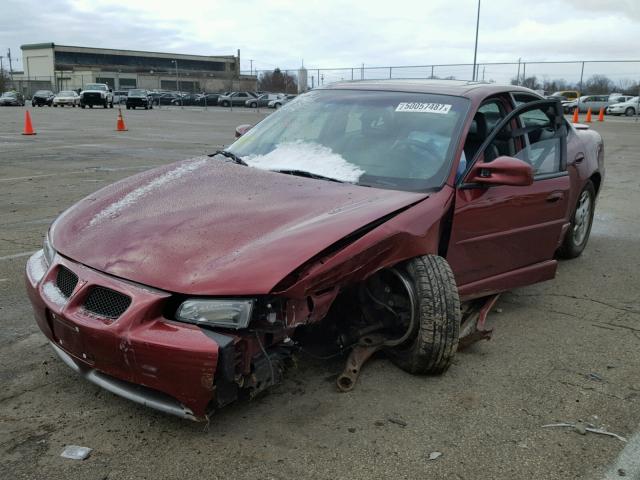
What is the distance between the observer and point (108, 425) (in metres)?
2.66

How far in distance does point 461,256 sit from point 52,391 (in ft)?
7.56

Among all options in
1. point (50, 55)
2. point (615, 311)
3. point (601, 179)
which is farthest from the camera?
point (50, 55)

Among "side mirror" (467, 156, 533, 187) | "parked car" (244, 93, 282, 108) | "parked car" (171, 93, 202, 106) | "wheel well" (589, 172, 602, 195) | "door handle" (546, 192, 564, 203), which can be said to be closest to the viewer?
"side mirror" (467, 156, 533, 187)

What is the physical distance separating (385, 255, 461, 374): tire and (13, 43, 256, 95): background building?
71.2 meters

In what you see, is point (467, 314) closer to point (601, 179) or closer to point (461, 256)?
point (461, 256)

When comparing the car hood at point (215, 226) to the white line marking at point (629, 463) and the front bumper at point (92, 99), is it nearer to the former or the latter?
the white line marking at point (629, 463)

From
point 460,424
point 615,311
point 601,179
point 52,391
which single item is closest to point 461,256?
point 460,424

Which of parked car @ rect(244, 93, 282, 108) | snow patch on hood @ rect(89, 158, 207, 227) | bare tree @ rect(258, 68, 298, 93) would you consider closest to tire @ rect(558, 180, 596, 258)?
snow patch on hood @ rect(89, 158, 207, 227)

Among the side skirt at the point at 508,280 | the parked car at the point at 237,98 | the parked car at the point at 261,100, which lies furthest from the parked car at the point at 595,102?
the side skirt at the point at 508,280

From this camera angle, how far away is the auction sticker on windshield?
12.4 feet

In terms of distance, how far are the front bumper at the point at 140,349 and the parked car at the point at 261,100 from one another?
47.9 m

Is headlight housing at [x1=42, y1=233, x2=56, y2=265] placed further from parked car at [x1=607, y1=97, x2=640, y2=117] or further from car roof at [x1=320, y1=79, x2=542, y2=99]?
parked car at [x1=607, y1=97, x2=640, y2=117]

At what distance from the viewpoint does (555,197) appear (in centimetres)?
423

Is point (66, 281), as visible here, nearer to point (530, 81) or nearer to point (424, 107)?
point (424, 107)
